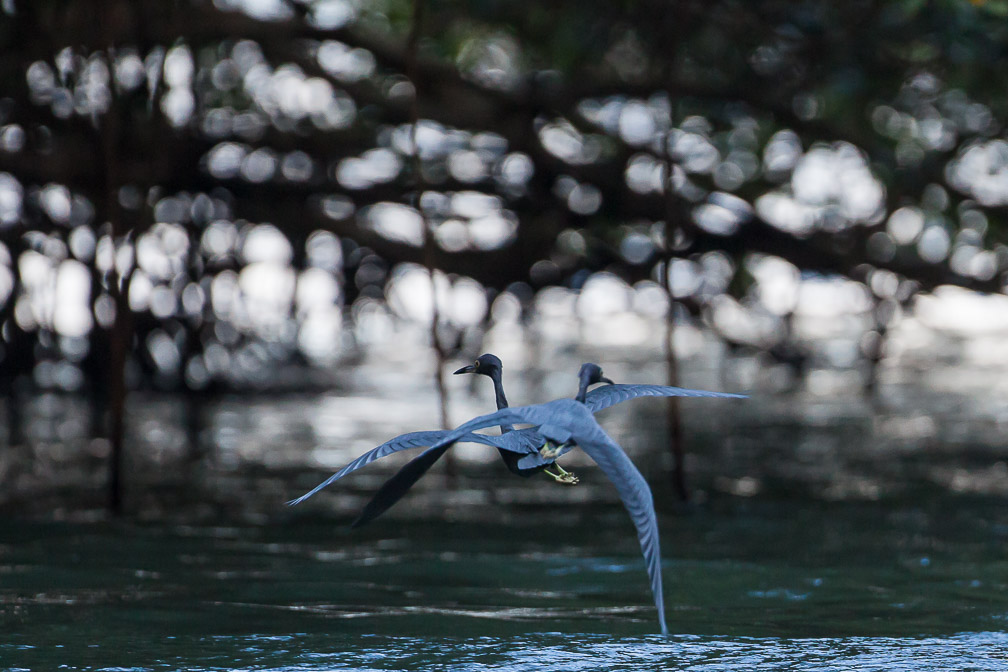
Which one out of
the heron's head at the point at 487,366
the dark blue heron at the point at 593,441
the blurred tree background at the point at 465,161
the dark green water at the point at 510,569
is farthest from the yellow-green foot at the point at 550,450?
the blurred tree background at the point at 465,161

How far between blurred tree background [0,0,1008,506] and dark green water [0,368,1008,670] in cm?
67

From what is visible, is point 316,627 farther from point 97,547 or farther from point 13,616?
point 97,547

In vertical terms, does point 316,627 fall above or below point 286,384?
below

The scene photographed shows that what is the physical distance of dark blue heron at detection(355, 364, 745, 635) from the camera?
7.03 feet

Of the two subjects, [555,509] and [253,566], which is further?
[555,509]

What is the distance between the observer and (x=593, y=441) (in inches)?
85.9

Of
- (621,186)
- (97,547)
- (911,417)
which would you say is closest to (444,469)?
(621,186)

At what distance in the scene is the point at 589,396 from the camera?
8.07 ft

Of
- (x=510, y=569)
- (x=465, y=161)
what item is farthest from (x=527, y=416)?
(x=465, y=161)

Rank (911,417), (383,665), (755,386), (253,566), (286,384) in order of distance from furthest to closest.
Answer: (755,386) → (286,384) → (911,417) → (253,566) → (383,665)

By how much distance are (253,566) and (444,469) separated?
212cm

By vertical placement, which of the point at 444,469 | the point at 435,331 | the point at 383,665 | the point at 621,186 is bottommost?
the point at 383,665

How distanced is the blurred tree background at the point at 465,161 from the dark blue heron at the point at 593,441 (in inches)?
97.5

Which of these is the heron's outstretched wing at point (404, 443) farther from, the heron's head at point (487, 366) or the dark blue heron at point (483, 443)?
the heron's head at point (487, 366)
